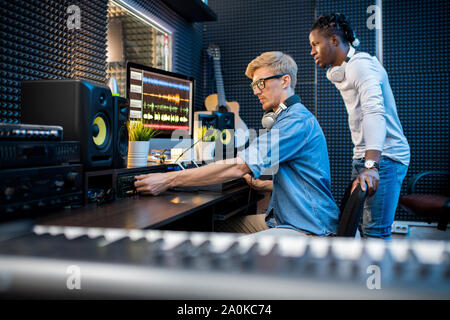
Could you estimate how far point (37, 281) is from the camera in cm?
50

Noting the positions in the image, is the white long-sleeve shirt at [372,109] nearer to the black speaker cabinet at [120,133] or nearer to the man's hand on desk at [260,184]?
the man's hand on desk at [260,184]

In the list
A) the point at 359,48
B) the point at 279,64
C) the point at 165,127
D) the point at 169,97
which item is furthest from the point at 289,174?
the point at 359,48

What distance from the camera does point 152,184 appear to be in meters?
1.68

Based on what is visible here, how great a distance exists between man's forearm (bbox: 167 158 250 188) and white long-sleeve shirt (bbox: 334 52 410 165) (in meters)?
0.69

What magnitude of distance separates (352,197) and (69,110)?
42.3 inches

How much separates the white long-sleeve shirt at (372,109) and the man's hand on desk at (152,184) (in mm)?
998

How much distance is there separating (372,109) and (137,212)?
4.11 ft

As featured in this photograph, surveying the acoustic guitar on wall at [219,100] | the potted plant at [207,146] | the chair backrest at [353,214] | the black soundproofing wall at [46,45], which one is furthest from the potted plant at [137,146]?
the acoustic guitar on wall at [219,100]

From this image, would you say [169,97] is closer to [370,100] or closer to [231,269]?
[370,100]

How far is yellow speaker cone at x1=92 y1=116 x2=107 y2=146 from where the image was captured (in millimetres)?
1512

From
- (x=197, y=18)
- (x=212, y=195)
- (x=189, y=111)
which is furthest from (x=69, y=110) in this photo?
(x=197, y=18)

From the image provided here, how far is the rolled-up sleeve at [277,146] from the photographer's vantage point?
1.49 meters

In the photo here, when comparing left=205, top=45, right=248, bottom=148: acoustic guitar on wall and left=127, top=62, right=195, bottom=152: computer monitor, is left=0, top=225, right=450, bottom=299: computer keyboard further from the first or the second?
left=205, top=45, right=248, bottom=148: acoustic guitar on wall
